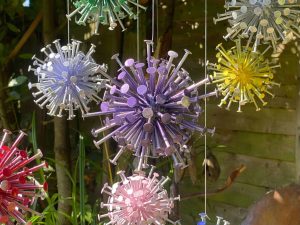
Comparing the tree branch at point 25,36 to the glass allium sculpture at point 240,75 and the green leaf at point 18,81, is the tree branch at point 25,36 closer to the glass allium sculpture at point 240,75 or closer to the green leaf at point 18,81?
the green leaf at point 18,81

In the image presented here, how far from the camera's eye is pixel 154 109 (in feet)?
2.66

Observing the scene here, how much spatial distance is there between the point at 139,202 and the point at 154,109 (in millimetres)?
152

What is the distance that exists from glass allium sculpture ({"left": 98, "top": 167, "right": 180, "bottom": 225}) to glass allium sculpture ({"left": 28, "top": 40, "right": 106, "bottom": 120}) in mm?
147

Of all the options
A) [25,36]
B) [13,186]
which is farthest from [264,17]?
[25,36]

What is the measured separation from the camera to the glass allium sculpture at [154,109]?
810 millimetres

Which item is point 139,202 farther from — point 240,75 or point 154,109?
point 240,75

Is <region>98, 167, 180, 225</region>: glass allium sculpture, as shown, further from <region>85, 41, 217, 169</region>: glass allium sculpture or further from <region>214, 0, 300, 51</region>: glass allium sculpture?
<region>214, 0, 300, 51</region>: glass allium sculpture

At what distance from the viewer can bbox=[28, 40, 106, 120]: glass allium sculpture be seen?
93cm

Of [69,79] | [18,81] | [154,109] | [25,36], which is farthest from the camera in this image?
[25,36]

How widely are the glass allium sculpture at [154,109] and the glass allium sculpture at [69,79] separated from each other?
11 centimetres

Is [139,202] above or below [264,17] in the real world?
below

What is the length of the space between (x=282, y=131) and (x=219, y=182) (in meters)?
0.29

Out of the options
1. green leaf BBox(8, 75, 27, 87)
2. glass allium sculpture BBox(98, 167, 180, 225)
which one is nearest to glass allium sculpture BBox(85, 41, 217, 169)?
glass allium sculpture BBox(98, 167, 180, 225)

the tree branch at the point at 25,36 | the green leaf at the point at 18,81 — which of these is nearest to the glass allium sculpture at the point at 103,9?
the green leaf at the point at 18,81
